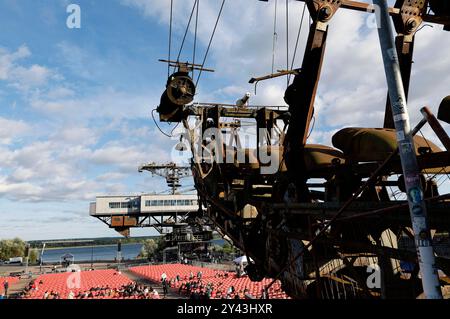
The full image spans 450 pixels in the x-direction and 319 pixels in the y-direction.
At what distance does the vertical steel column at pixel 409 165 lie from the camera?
2.39m

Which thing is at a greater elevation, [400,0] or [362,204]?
[400,0]

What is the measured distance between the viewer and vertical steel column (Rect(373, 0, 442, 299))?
2387 mm

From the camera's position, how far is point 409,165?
2523 mm

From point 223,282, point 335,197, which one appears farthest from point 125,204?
point 335,197

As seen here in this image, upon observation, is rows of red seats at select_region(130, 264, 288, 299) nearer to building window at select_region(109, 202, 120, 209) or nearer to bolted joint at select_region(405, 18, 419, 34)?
bolted joint at select_region(405, 18, 419, 34)

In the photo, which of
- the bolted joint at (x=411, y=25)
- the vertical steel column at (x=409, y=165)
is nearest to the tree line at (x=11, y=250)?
the bolted joint at (x=411, y=25)

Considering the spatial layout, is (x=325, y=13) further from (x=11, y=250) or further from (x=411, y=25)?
(x=11, y=250)

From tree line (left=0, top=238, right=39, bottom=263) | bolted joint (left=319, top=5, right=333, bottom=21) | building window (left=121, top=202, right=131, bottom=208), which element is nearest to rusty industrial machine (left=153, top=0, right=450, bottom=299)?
bolted joint (left=319, top=5, right=333, bottom=21)

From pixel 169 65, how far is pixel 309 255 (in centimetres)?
709

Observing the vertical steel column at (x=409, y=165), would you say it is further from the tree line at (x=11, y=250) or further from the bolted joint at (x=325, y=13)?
the tree line at (x=11, y=250)

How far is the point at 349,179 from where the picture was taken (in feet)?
15.2

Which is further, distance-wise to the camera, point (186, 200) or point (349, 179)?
point (186, 200)
